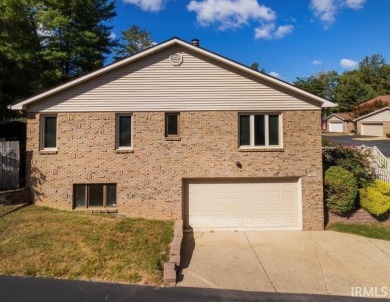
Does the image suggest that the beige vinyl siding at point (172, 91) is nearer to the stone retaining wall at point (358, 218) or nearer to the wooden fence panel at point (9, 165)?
the wooden fence panel at point (9, 165)

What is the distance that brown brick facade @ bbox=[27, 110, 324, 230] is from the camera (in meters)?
12.2

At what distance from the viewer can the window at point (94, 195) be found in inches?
488

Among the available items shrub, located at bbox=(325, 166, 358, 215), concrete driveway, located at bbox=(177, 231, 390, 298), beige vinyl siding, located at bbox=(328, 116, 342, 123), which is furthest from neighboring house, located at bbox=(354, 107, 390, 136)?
concrete driveway, located at bbox=(177, 231, 390, 298)

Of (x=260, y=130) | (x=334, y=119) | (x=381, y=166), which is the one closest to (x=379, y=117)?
(x=334, y=119)

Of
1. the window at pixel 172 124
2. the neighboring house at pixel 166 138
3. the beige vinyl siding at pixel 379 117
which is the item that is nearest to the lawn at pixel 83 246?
the neighboring house at pixel 166 138

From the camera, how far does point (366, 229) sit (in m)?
11.8

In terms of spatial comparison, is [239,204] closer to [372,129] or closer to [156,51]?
[156,51]

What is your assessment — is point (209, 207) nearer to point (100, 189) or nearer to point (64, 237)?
point (100, 189)

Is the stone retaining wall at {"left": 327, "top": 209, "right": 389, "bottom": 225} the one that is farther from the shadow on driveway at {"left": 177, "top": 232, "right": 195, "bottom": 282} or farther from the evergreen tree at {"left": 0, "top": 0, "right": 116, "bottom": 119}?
the evergreen tree at {"left": 0, "top": 0, "right": 116, "bottom": 119}

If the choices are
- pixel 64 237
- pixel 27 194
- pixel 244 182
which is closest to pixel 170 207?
pixel 244 182

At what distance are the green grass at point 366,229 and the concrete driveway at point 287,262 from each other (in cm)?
39

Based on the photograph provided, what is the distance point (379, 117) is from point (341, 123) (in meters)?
13.0

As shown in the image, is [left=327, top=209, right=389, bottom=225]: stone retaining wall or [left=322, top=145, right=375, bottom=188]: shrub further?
[left=322, top=145, right=375, bottom=188]: shrub

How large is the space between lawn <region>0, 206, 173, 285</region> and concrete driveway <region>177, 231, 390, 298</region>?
112cm
